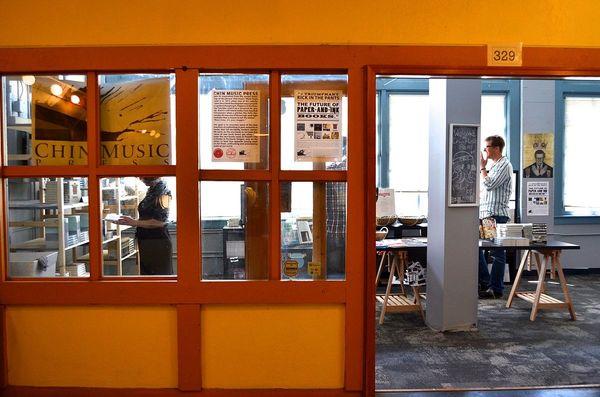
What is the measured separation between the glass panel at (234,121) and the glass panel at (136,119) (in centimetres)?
21

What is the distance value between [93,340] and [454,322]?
10.4 feet

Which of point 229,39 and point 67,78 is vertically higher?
point 229,39

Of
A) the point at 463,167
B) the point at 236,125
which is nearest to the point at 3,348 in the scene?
the point at 236,125

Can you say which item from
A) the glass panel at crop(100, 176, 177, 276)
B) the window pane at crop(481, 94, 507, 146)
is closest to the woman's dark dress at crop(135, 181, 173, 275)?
the glass panel at crop(100, 176, 177, 276)

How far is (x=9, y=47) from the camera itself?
2.81 meters

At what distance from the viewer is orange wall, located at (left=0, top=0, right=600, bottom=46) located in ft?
9.11

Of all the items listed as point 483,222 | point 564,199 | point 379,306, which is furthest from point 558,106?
point 379,306

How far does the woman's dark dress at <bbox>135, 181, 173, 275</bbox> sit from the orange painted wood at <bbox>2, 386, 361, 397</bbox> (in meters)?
0.69

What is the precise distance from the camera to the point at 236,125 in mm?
2848

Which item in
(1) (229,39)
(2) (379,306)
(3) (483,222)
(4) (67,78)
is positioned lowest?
(2) (379,306)

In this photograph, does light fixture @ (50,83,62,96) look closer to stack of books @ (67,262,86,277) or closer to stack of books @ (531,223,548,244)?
stack of books @ (67,262,86,277)

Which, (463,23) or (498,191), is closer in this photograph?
(463,23)

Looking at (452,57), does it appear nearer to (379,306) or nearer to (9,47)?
(9,47)

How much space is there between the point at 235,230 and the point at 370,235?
805mm
